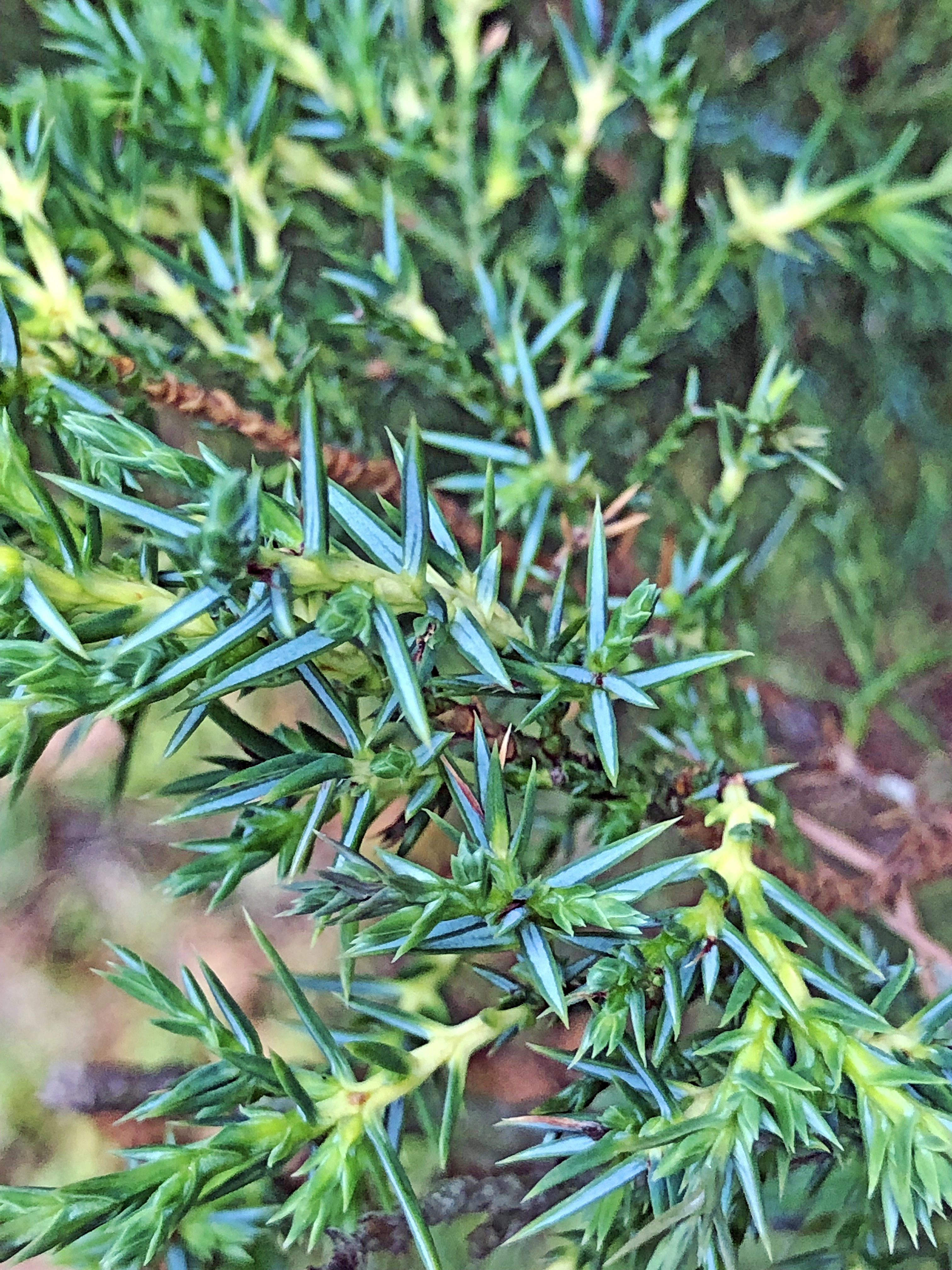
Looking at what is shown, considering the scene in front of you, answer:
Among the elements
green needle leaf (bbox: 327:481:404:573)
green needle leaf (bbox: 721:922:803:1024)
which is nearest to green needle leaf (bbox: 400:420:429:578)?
green needle leaf (bbox: 327:481:404:573)

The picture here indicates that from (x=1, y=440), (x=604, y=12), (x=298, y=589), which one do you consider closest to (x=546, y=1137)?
(x=298, y=589)

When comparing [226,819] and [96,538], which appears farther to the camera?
[226,819]

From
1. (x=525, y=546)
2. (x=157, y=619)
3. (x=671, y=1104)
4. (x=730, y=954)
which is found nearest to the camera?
(x=157, y=619)

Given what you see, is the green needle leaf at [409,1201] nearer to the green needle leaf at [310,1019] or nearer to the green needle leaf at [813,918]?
the green needle leaf at [310,1019]

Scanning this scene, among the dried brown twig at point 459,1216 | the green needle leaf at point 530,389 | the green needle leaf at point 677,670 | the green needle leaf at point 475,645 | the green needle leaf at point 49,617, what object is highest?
the green needle leaf at point 530,389

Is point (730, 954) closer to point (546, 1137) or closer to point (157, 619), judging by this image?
point (546, 1137)

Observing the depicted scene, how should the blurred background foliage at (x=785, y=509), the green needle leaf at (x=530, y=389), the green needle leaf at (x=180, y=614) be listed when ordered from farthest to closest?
the blurred background foliage at (x=785, y=509) < the green needle leaf at (x=530, y=389) < the green needle leaf at (x=180, y=614)

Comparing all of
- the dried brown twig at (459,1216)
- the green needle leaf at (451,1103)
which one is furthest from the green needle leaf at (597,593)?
the dried brown twig at (459,1216)

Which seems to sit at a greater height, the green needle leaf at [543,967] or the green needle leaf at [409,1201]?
the green needle leaf at [543,967]

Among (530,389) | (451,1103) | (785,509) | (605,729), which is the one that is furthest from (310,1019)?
(785,509)
